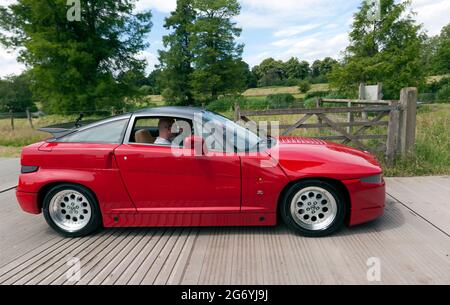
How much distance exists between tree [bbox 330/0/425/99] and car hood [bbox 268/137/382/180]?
20524mm

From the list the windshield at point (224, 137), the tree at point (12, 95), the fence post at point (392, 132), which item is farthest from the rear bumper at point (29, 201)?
the tree at point (12, 95)

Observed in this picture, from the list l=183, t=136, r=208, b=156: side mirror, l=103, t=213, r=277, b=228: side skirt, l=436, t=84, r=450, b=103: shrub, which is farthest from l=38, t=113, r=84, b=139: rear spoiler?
l=436, t=84, r=450, b=103: shrub

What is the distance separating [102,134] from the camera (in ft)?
11.3

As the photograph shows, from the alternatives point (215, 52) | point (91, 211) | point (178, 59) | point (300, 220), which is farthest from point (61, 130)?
point (178, 59)

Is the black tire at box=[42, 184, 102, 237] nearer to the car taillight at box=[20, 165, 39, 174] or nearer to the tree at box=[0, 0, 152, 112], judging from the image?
the car taillight at box=[20, 165, 39, 174]

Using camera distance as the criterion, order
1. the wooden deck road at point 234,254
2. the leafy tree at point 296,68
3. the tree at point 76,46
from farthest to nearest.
→ the leafy tree at point 296,68, the tree at point 76,46, the wooden deck road at point 234,254

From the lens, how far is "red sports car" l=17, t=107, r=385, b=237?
315 centimetres

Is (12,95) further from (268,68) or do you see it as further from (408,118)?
(268,68)

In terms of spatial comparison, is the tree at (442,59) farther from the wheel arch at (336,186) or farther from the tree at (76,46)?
the wheel arch at (336,186)

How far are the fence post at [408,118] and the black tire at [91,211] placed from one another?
5737 millimetres

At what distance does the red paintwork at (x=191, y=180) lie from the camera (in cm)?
314

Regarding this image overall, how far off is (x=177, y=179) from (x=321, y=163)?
1.60 meters
